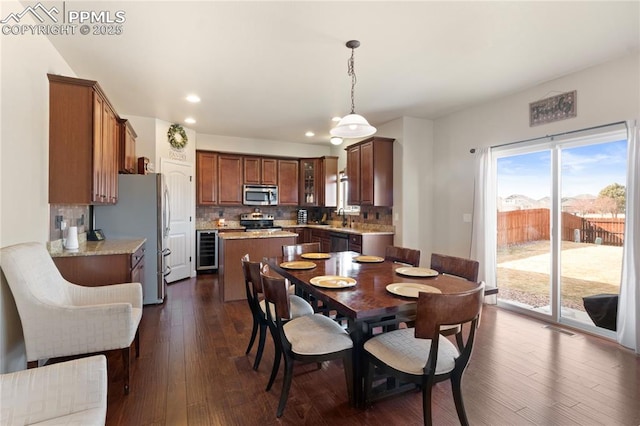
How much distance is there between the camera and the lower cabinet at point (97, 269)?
277 cm

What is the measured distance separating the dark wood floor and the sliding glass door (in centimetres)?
45

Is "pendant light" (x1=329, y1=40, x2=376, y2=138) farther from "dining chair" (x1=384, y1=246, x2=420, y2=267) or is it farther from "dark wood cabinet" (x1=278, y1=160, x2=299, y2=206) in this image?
"dark wood cabinet" (x1=278, y1=160, x2=299, y2=206)

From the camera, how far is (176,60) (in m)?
3.04

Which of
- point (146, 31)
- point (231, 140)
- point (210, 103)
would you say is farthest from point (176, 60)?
point (231, 140)

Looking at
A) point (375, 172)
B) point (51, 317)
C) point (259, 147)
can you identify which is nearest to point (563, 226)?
point (375, 172)

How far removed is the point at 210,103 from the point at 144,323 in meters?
2.99

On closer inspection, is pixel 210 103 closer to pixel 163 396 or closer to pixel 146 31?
pixel 146 31

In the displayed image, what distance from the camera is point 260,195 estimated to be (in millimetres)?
6672

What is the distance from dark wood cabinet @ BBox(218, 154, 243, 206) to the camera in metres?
6.34

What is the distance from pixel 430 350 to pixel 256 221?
552 centimetres

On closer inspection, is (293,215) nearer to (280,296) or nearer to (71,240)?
(71,240)

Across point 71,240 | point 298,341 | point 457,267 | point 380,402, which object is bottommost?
point 380,402

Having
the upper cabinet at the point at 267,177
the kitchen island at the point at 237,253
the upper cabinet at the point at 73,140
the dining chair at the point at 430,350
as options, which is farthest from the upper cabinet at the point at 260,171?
the dining chair at the point at 430,350

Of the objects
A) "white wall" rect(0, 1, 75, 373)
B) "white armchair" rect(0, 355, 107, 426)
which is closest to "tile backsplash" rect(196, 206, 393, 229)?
"white wall" rect(0, 1, 75, 373)
